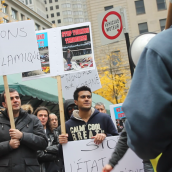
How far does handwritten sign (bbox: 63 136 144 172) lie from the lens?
Answer: 347 centimetres

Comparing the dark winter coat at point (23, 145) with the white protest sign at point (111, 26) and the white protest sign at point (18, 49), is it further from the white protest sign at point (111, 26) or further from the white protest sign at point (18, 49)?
the white protest sign at point (111, 26)

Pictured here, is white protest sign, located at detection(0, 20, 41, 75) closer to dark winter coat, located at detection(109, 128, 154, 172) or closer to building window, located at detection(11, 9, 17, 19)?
dark winter coat, located at detection(109, 128, 154, 172)

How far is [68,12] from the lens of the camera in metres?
139

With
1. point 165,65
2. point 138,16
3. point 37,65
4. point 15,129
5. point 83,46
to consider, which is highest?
point 138,16

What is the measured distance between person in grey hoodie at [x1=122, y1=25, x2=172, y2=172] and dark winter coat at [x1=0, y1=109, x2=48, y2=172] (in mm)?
2618

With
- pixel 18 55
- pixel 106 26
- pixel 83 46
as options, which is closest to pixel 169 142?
pixel 18 55

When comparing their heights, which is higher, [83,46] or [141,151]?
[83,46]

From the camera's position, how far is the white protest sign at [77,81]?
19.3ft

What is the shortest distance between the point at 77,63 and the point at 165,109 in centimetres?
317


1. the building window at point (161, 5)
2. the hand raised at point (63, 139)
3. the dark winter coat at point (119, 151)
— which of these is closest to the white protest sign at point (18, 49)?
the hand raised at point (63, 139)

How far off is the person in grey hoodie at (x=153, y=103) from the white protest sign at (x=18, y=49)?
278 centimetres

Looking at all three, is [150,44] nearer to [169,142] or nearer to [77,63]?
[169,142]

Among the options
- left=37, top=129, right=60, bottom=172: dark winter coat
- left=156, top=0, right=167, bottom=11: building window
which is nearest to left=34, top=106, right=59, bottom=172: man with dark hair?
left=37, top=129, right=60, bottom=172: dark winter coat

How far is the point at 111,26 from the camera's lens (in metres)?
5.90
